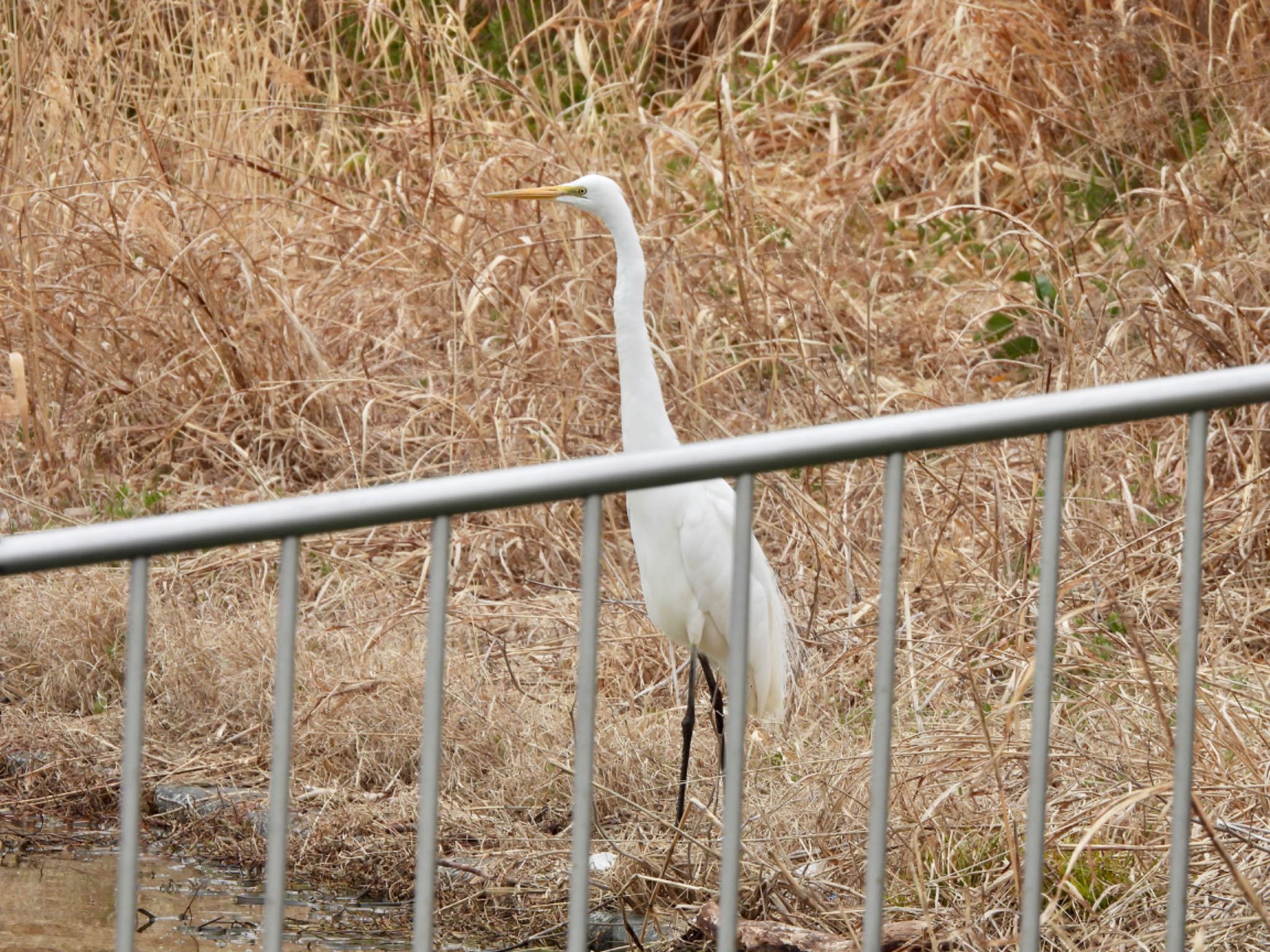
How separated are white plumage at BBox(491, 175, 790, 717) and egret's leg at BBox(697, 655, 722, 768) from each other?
0.08m

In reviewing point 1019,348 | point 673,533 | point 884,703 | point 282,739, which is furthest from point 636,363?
point 1019,348

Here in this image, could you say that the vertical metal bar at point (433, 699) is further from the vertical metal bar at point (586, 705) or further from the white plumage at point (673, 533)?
the white plumage at point (673, 533)

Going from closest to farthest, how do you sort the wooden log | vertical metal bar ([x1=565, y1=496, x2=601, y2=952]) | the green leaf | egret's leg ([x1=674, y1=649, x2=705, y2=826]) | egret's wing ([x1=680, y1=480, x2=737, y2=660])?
vertical metal bar ([x1=565, y1=496, x2=601, y2=952])
the wooden log
egret's leg ([x1=674, y1=649, x2=705, y2=826])
egret's wing ([x1=680, y1=480, x2=737, y2=660])
the green leaf

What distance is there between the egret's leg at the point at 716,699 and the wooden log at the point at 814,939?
2.47 feet

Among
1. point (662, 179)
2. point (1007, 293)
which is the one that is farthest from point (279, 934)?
point (662, 179)

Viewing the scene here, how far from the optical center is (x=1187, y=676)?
4.14ft

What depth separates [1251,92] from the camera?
188 inches

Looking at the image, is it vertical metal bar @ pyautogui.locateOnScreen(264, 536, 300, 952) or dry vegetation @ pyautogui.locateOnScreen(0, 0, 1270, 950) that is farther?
dry vegetation @ pyautogui.locateOnScreen(0, 0, 1270, 950)

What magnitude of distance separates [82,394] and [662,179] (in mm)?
2039

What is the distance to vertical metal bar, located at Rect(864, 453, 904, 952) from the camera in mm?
1224

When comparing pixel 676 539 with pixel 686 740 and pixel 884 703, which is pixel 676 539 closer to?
pixel 686 740

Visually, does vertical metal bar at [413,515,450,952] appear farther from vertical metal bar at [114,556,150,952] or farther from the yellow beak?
the yellow beak

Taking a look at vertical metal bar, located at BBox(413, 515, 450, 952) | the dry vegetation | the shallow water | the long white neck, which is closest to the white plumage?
the long white neck

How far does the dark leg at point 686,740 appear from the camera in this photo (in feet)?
9.76
